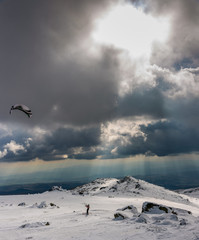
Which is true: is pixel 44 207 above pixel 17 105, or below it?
below

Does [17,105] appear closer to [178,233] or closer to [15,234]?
[15,234]

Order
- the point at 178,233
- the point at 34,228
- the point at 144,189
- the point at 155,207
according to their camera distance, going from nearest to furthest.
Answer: the point at 178,233 → the point at 34,228 → the point at 155,207 → the point at 144,189

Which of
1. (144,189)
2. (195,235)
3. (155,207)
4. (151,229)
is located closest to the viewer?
(195,235)

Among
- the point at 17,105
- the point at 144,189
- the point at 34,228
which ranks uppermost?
the point at 17,105

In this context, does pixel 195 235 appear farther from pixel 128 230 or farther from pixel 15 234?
pixel 15 234

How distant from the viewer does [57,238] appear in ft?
50.9

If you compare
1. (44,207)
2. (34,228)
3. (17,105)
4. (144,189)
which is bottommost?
(144,189)

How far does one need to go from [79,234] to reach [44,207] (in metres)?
23.1

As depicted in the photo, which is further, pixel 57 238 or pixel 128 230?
pixel 128 230

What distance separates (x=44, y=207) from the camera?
36.3 meters

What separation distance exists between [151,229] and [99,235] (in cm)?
503

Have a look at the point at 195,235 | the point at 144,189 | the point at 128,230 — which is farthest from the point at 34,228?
the point at 144,189

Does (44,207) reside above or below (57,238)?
below

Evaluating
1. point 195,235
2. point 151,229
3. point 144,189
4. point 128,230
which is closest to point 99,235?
point 128,230
